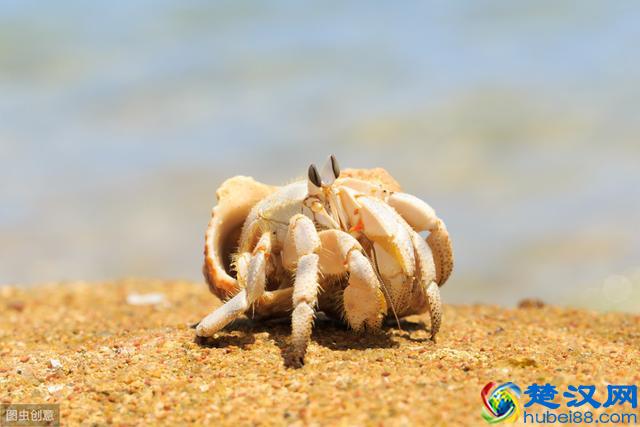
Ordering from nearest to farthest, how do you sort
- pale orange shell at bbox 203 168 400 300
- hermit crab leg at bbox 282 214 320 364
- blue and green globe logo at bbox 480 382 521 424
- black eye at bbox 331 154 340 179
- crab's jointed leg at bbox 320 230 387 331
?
blue and green globe logo at bbox 480 382 521 424
hermit crab leg at bbox 282 214 320 364
crab's jointed leg at bbox 320 230 387 331
black eye at bbox 331 154 340 179
pale orange shell at bbox 203 168 400 300

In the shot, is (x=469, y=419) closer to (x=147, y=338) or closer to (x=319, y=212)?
(x=319, y=212)

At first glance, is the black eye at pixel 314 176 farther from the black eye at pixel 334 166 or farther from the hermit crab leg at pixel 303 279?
the hermit crab leg at pixel 303 279

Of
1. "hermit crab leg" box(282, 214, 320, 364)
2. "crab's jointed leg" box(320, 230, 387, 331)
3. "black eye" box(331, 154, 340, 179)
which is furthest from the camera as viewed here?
"black eye" box(331, 154, 340, 179)

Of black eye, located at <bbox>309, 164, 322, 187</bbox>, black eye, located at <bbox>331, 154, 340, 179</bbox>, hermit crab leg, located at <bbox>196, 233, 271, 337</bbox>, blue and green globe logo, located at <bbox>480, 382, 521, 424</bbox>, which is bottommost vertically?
blue and green globe logo, located at <bbox>480, 382, 521, 424</bbox>

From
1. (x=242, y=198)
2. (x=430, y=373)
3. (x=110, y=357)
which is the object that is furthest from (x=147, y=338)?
(x=430, y=373)

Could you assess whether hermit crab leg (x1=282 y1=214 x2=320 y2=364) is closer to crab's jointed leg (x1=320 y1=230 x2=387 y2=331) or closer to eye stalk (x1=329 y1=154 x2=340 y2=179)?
crab's jointed leg (x1=320 y1=230 x2=387 y2=331)

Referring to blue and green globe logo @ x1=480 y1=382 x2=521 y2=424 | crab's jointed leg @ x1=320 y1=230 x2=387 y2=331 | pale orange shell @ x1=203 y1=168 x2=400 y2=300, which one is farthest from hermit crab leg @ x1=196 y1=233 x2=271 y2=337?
blue and green globe logo @ x1=480 y1=382 x2=521 y2=424
